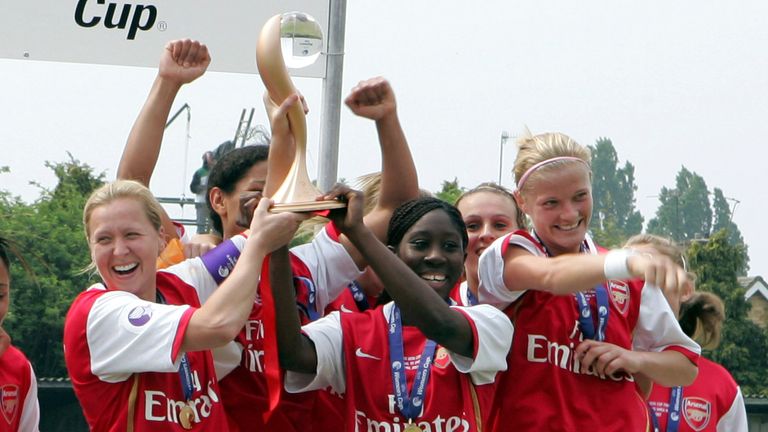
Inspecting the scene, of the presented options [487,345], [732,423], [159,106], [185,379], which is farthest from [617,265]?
[732,423]

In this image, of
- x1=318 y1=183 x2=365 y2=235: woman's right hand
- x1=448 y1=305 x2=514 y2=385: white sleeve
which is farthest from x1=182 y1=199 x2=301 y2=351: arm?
x1=448 y1=305 x2=514 y2=385: white sleeve

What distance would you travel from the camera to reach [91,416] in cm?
417

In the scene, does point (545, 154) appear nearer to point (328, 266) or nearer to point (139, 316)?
point (328, 266)

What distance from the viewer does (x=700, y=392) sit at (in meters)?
6.14

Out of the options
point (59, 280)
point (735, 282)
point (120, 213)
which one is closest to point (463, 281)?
point (120, 213)

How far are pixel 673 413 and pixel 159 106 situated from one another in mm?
2713

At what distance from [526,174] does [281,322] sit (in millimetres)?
1121

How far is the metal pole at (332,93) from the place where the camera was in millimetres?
6289

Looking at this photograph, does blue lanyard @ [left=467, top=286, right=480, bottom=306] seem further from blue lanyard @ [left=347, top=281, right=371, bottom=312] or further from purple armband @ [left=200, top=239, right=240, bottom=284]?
purple armband @ [left=200, top=239, right=240, bottom=284]

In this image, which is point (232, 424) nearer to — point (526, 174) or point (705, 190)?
point (526, 174)

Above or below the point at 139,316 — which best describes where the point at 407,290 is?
above

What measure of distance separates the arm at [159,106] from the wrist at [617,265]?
5.67ft

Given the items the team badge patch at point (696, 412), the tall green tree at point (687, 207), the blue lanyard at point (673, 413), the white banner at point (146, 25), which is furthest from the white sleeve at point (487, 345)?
the tall green tree at point (687, 207)

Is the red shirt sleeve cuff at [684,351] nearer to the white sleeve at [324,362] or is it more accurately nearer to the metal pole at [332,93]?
the white sleeve at [324,362]
